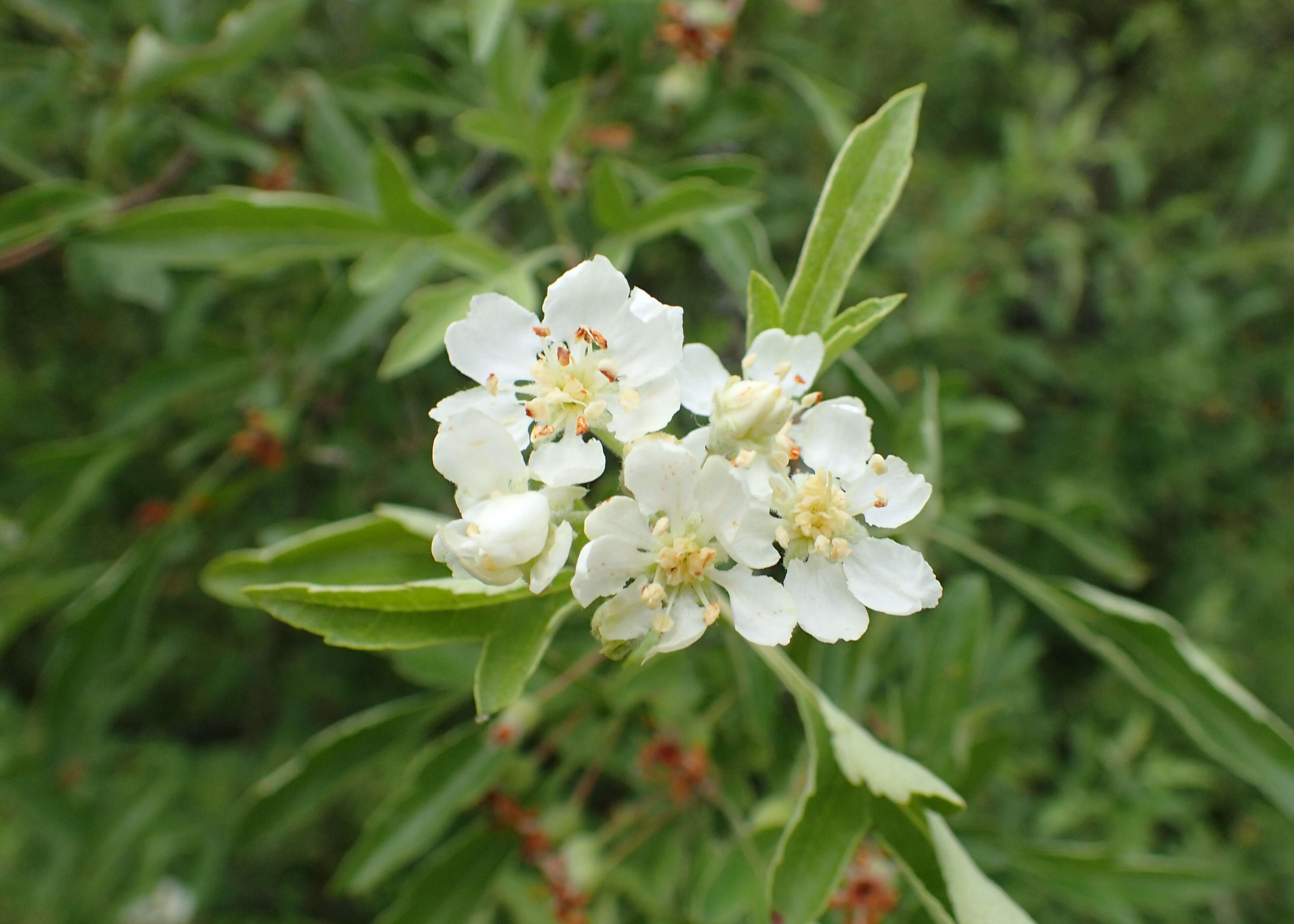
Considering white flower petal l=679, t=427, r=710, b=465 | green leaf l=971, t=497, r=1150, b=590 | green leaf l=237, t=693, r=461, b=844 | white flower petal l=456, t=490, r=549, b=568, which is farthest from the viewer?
green leaf l=971, t=497, r=1150, b=590

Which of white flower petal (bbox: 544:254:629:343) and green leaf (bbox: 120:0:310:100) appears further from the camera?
green leaf (bbox: 120:0:310:100)

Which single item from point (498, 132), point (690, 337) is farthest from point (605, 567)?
point (690, 337)

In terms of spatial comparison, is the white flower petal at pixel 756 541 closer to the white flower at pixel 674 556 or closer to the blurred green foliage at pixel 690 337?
the white flower at pixel 674 556

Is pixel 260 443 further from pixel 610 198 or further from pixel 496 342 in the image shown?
pixel 496 342

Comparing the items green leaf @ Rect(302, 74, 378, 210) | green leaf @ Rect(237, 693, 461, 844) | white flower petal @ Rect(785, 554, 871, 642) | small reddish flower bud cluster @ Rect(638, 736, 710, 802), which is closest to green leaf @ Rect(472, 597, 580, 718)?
white flower petal @ Rect(785, 554, 871, 642)

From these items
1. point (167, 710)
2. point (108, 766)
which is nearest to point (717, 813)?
point (108, 766)

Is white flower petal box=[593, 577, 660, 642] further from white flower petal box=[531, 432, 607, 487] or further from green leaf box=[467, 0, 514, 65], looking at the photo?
green leaf box=[467, 0, 514, 65]
